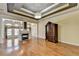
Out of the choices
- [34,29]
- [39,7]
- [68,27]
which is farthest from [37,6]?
[34,29]

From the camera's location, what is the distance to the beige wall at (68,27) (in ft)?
17.9

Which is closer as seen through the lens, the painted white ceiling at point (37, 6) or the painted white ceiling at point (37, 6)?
the painted white ceiling at point (37, 6)

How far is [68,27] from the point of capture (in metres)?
6.08

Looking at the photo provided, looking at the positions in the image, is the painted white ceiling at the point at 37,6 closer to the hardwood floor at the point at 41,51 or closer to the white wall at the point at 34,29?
the hardwood floor at the point at 41,51

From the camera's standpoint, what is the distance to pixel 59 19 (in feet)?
22.8

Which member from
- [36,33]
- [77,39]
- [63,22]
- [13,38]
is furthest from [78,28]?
[13,38]

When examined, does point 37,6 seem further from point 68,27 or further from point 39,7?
point 68,27

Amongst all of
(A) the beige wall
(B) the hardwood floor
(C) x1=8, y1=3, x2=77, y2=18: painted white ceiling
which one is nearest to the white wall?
(A) the beige wall

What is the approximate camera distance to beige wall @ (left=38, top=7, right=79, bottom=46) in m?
5.47

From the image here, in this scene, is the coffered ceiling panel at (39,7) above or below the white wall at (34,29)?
above

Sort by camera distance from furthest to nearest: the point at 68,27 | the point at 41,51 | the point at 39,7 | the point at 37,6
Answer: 1. the point at 68,27
2. the point at 39,7
3. the point at 37,6
4. the point at 41,51

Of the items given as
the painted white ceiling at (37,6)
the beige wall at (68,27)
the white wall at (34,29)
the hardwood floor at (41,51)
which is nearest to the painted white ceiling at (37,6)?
the painted white ceiling at (37,6)

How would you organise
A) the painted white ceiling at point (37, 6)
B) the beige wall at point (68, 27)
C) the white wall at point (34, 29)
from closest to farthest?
the painted white ceiling at point (37, 6) < the beige wall at point (68, 27) < the white wall at point (34, 29)

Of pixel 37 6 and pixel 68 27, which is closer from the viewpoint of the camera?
pixel 37 6
